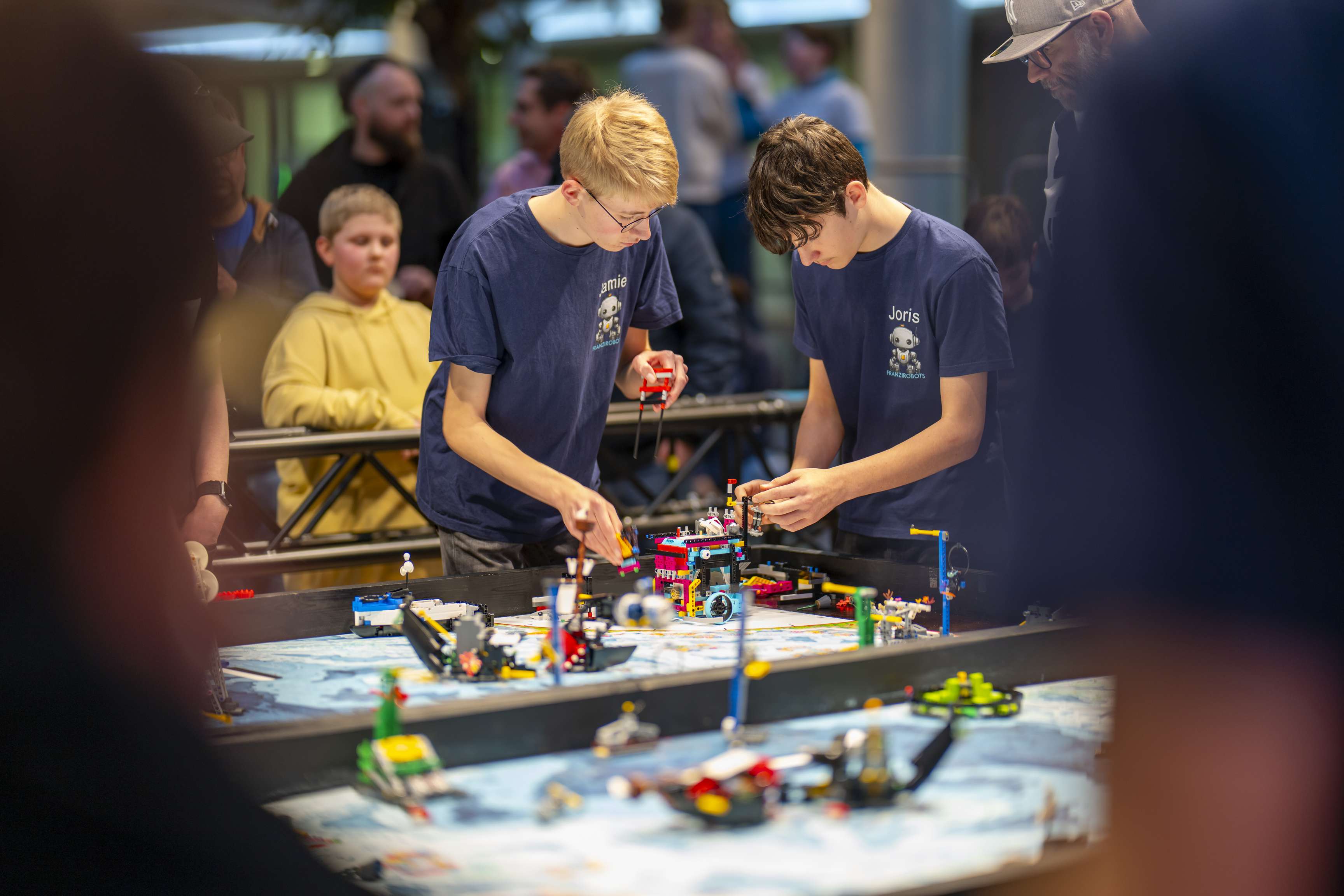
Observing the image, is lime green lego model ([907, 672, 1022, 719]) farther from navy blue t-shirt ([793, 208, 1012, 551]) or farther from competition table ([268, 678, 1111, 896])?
navy blue t-shirt ([793, 208, 1012, 551])

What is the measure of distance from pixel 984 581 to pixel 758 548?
1.77 ft

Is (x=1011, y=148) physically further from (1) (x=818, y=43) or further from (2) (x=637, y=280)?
(2) (x=637, y=280)

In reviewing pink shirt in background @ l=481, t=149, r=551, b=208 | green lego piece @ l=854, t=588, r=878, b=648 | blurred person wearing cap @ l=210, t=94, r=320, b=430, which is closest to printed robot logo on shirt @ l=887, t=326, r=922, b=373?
green lego piece @ l=854, t=588, r=878, b=648

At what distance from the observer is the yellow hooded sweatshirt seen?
11.8ft

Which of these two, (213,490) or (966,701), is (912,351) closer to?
(966,701)

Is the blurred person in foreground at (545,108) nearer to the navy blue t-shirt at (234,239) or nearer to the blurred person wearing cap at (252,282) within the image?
the blurred person wearing cap at (252,282)

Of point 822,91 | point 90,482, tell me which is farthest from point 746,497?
point 822,91

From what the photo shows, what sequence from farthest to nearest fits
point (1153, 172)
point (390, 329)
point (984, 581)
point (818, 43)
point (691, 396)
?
1. point (818, 43)
2. point (691, 396)
3. point (390, 329)
4. point (984, 581)
5. point (1153, 172)

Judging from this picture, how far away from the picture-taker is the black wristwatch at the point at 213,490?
6.77 feet

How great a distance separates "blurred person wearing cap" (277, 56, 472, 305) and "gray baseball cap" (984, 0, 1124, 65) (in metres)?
2.54

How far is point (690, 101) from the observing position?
5.77 metres

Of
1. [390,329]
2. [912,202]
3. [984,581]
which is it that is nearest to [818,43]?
[912,202]

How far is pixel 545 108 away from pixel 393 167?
60cm

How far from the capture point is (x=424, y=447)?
250cm
